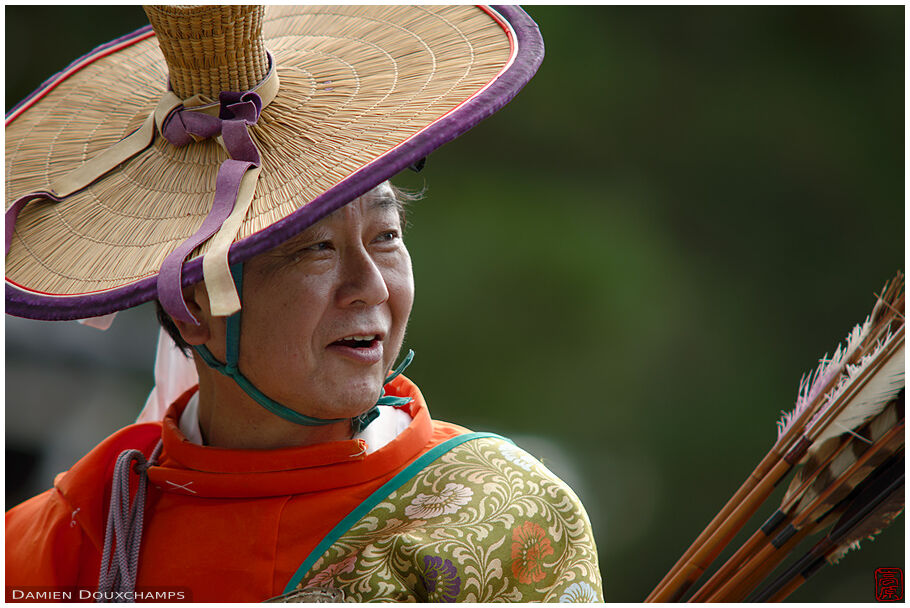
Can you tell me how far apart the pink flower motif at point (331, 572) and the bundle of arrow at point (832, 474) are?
42cm

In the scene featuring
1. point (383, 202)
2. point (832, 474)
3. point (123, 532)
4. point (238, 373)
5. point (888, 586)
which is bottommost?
point (123, 532)

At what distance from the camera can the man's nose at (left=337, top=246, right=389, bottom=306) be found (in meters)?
1.02

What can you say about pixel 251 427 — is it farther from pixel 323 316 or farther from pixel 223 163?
pixel 223 163

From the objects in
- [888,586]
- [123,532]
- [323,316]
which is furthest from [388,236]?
[888,586]

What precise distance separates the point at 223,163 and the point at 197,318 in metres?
0.21

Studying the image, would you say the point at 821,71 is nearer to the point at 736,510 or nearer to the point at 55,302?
the point at 736,510

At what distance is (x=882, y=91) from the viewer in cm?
324

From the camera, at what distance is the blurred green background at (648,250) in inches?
122

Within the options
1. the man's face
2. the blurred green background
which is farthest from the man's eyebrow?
the blurred green background

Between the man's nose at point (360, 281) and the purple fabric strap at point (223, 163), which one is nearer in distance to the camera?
the purple fabric strap at point (223, 163)

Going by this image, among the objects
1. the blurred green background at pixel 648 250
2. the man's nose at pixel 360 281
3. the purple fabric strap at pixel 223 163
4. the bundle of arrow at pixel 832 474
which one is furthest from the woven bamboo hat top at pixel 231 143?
the blurred green background at pixel 648 250

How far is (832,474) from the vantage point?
1.00 metres

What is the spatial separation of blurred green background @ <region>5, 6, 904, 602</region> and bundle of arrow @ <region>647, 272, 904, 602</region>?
1882 mm

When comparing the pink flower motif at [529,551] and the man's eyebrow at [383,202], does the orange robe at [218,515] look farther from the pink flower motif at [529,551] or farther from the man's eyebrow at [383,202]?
the man's eyebrow at [383,202]
